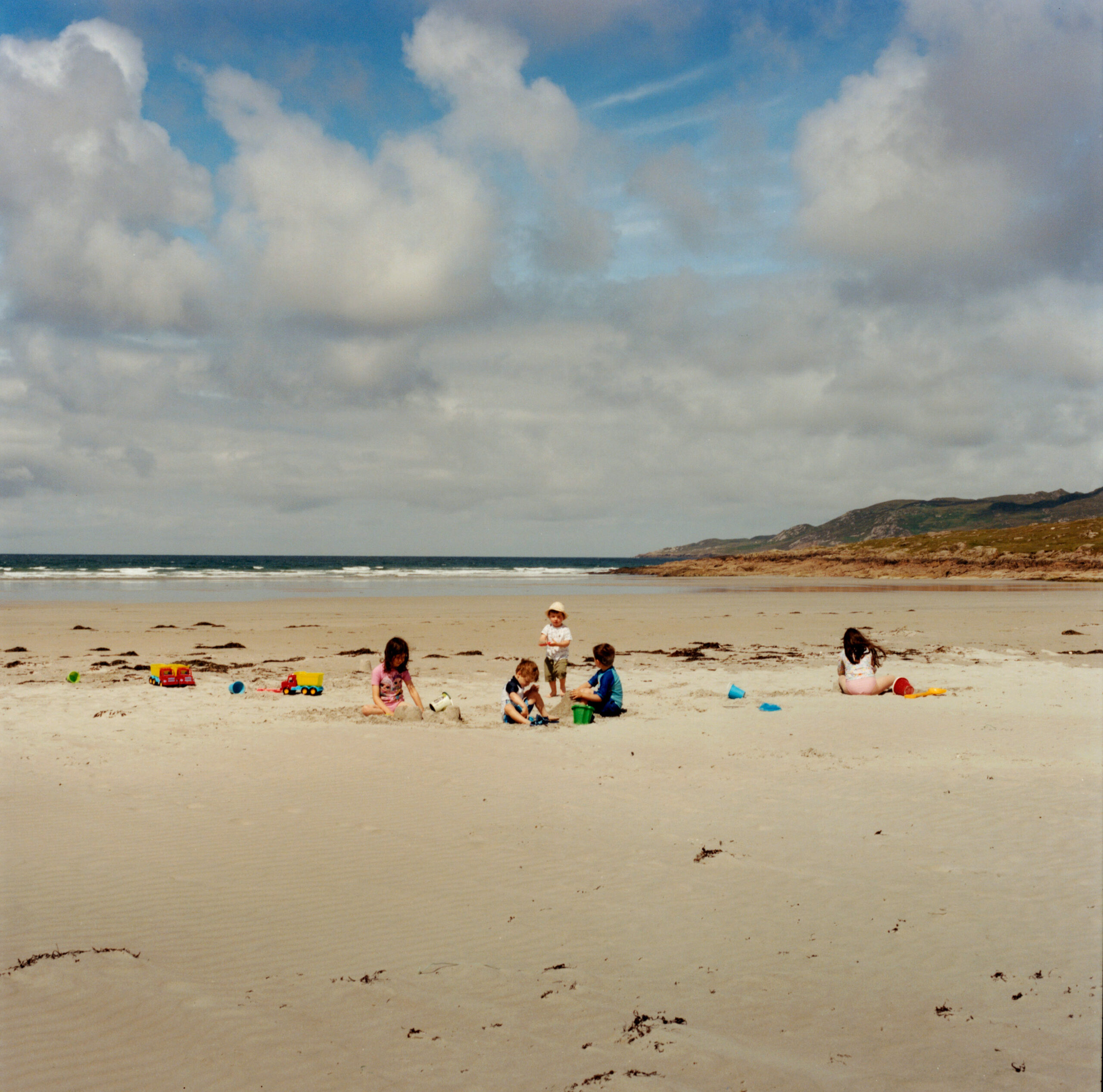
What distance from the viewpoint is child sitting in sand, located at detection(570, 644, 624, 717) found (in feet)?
37.9

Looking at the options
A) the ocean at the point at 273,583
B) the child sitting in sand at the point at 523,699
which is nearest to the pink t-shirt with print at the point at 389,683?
the child sitting in sand at the point at 523,699

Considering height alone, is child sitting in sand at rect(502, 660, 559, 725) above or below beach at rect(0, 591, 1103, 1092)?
above

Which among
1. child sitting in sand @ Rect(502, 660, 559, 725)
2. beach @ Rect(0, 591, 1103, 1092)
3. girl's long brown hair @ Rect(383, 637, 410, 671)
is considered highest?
girl's long brown hair @ Rect(383, 637, 410, 671)

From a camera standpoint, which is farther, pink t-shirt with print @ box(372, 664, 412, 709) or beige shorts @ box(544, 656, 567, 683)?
beige shorts @ box(544, 656, 567, 683)

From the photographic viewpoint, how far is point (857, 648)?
1314 cm

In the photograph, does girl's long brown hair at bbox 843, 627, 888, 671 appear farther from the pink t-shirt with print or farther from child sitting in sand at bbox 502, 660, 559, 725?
the pink t-shirt with print

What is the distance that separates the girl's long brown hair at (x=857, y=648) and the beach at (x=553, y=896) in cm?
82

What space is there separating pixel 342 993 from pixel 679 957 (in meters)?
1.87

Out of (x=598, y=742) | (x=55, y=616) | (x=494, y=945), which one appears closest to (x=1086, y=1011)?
(x=494, y=945)

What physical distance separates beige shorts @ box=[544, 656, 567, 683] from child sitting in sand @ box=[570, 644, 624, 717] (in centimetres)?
169

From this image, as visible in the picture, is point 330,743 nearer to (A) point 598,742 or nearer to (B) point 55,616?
(A) point 598,742

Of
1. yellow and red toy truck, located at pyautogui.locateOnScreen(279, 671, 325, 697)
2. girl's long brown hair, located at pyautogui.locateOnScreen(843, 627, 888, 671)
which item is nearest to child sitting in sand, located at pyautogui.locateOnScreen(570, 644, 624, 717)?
girl's long brown hair, located at pyautogui.locateOnScreen(843, 627, 888, 671)

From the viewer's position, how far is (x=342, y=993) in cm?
429

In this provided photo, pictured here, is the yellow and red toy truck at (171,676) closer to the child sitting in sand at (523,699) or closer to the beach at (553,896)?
the beach at (553,896)
